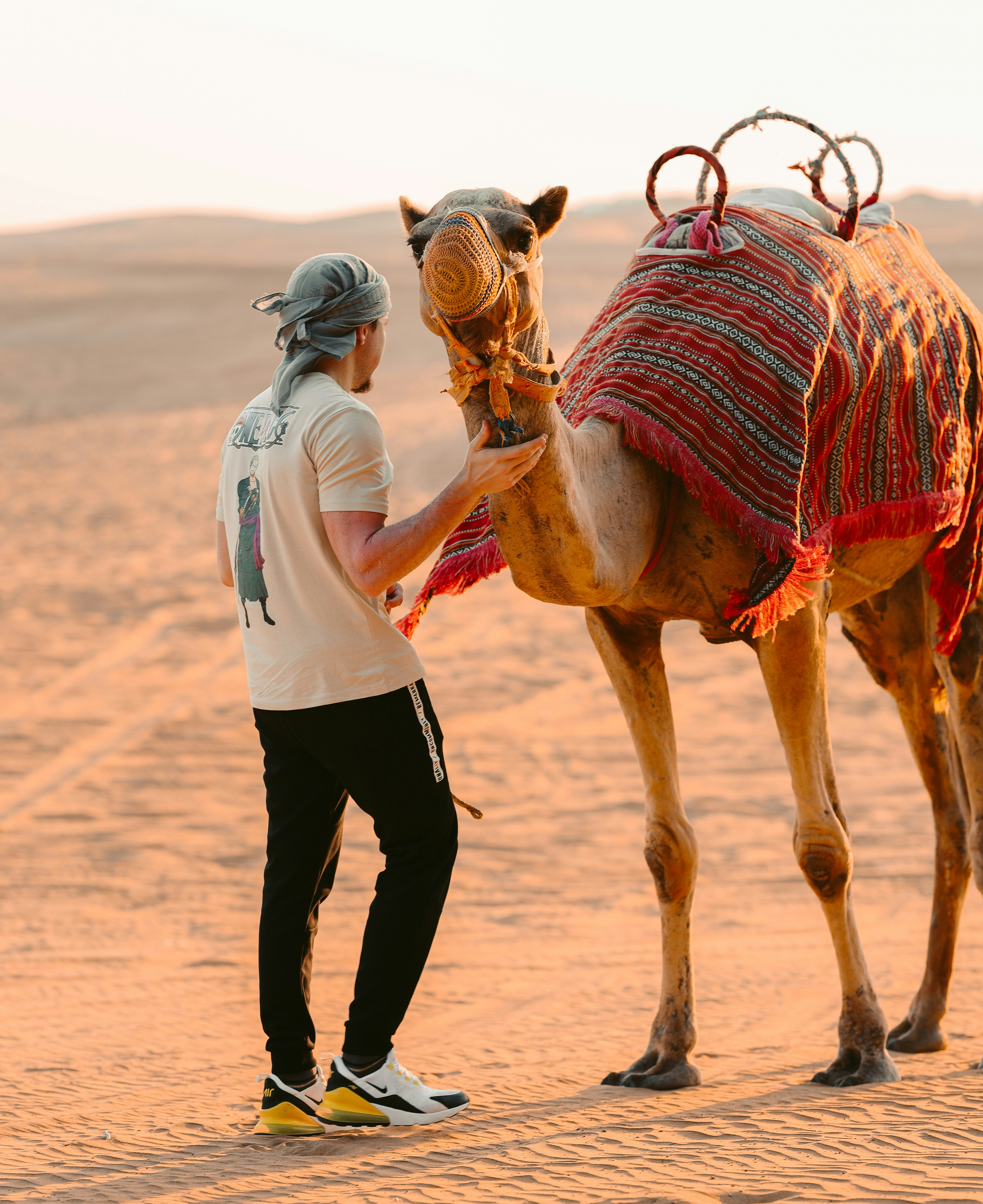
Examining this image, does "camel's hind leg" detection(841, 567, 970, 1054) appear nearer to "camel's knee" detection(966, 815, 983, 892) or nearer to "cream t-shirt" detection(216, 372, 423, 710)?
"camel's knee" detection(966, 815, 983, 892)

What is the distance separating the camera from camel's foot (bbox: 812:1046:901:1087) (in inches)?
166

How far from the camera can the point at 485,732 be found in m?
10.1

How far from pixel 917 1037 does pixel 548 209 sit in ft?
10.8

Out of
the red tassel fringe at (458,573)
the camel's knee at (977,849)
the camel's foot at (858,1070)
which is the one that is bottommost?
the camel's foot at (858,1070)

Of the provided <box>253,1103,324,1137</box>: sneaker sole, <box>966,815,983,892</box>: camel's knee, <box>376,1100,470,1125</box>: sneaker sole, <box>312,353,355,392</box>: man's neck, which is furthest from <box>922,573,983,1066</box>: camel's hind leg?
<box>253,1103,324,1137</box>: sneaker sole

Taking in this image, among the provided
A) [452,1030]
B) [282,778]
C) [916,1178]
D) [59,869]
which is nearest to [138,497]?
[59,869]

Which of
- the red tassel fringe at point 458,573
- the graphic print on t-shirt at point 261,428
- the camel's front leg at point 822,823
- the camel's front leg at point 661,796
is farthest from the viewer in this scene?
the camel's front leg at point 661,796

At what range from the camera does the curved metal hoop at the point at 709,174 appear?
423 cm

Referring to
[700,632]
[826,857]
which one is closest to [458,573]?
[700,632]

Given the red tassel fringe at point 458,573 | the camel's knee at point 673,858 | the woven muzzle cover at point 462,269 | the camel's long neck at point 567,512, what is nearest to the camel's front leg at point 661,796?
the camel's knee at point 673,858

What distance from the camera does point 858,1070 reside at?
14.0ft

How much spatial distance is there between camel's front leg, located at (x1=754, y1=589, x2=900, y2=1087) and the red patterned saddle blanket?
28 centimetres

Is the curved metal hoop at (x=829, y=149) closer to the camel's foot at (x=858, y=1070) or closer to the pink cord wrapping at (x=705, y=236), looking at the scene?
the pink cord wrapping at (x=705, y=236)

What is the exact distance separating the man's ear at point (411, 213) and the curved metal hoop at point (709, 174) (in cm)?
107
